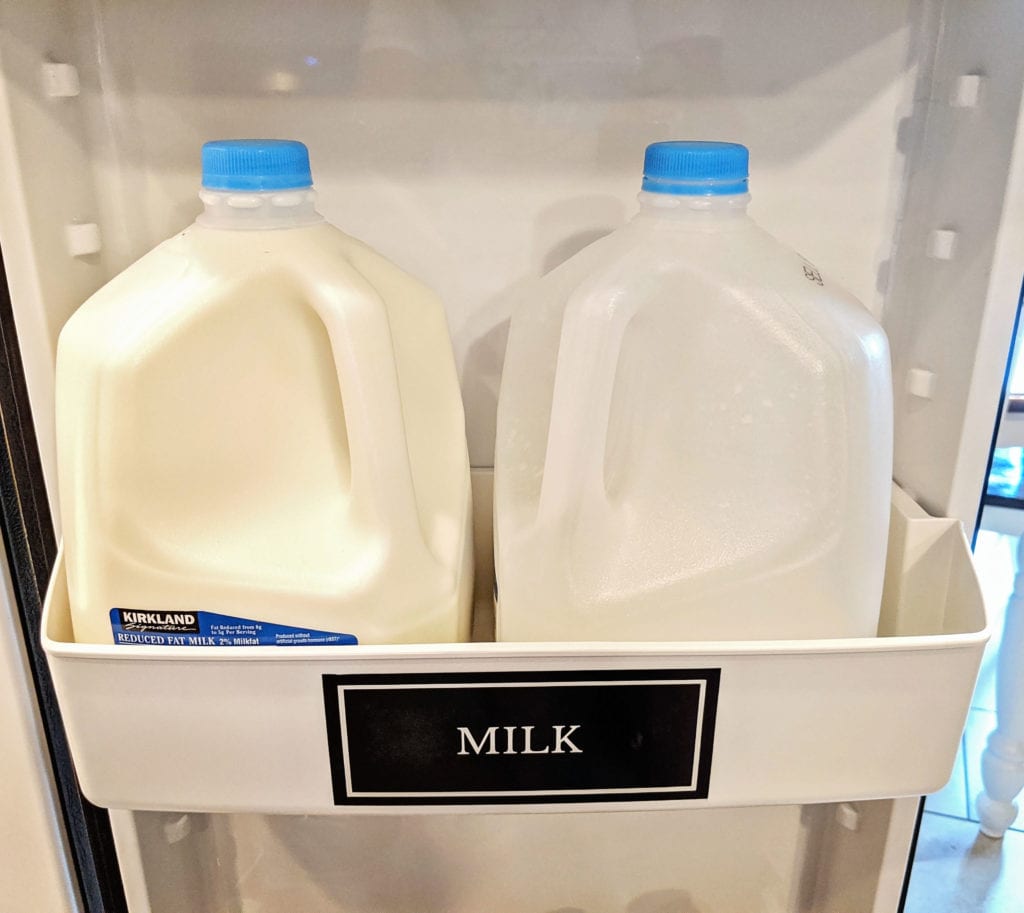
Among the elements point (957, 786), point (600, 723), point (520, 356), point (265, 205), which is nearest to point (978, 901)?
point (957, 786)

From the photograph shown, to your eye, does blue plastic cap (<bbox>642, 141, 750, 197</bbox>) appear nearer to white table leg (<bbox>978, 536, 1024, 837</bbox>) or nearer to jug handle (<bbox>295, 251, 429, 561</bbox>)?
jug handle (<bbox>295, 251, 429, 561</bbox>)

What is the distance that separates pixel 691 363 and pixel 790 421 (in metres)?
0.07

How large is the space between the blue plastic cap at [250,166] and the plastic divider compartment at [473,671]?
0.90 feet

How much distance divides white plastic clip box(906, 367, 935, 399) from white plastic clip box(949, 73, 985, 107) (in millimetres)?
189

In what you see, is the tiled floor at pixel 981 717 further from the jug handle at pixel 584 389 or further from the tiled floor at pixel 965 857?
the jug handle at pixel 584 389

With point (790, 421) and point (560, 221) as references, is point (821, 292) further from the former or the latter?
point (560, 221)

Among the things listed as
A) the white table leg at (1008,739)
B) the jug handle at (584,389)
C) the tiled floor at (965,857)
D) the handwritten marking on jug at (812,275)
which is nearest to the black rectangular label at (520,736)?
the jug handle at (584,389)

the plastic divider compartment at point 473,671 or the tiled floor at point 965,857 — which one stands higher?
the plastic divider compartment at point 473,671

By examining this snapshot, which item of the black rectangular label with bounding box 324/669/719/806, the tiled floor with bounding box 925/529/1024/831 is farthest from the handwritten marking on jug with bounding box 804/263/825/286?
the tiled floor with bounding box 925/529/1024/831

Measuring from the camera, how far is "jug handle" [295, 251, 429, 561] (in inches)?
21.4

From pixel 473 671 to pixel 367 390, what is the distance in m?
0.18

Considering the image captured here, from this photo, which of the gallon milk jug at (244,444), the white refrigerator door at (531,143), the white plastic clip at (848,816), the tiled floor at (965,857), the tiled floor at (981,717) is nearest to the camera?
the gallon milk jug at (244,444)

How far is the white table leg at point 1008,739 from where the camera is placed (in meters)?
1.23

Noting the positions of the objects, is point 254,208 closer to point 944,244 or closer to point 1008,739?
point 944,244
